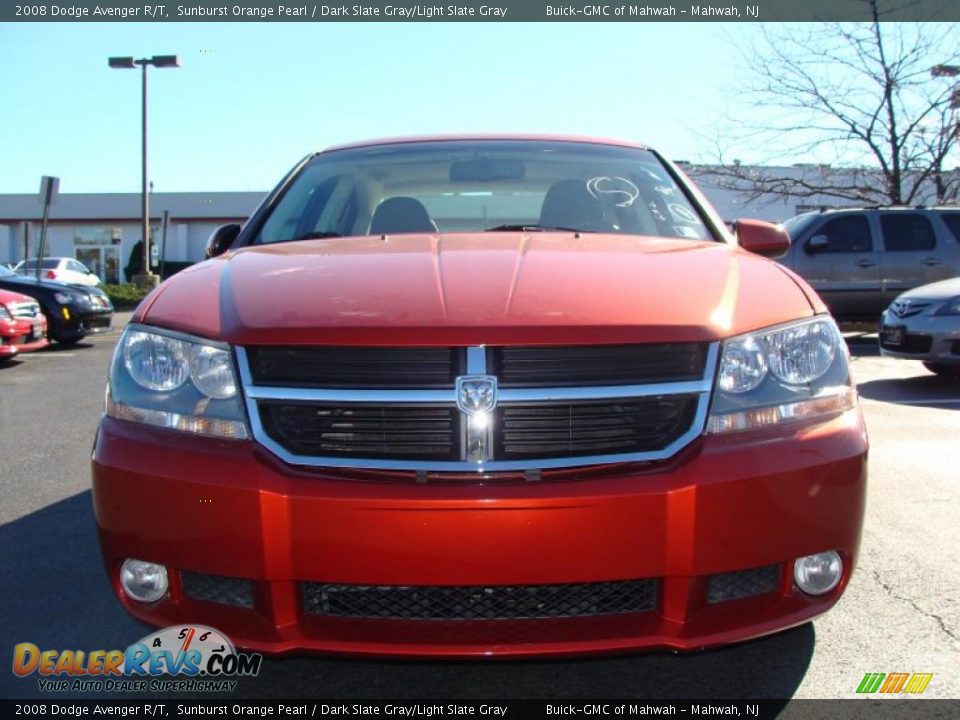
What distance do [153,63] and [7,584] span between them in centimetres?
2376

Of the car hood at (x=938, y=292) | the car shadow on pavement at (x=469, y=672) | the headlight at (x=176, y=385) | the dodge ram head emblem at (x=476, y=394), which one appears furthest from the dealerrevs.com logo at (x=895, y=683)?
the car hood at (x=938, y=292)

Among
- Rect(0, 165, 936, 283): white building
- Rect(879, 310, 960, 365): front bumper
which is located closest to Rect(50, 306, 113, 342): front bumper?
Rect(879, 310, 960, 365): front bumper

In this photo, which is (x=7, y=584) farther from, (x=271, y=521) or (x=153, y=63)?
(x=153, y=63)

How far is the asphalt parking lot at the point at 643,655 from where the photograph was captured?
104 inches

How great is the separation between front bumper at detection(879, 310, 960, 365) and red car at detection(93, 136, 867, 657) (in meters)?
7.04

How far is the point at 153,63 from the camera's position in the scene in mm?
24719

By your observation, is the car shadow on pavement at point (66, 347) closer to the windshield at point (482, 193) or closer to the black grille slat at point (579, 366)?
the windshield at point (482, 193)

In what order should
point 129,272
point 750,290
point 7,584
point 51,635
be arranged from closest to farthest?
1. point 750,290
2. point 51,635
3. point 7,584
4. point 129,272

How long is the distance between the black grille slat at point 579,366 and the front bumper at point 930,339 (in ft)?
24.5

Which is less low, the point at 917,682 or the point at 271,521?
the point at 271,521

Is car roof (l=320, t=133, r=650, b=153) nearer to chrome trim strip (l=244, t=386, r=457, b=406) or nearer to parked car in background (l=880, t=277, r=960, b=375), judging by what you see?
chrome trim strip (l=244, t=386, r=457, b=406)

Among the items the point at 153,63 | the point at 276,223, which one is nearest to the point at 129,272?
the point at 153,63

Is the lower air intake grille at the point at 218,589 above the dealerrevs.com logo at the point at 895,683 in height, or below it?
above

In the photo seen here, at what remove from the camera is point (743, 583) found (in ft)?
7.27
